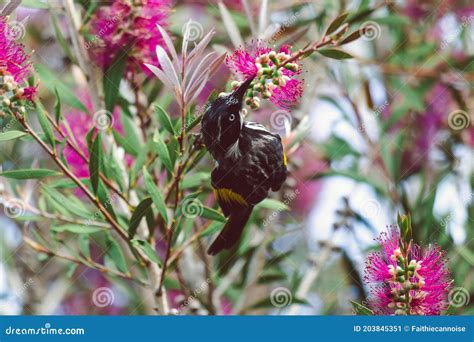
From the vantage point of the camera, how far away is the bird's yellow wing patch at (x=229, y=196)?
1019 mm

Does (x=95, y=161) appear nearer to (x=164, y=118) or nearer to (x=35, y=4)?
(x=164, y=118)

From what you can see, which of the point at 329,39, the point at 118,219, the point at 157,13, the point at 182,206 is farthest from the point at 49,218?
the point at 329,39

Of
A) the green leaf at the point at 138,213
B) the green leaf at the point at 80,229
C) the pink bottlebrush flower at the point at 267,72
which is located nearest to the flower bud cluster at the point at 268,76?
the pink bottlebrush flower at the point at 267,72

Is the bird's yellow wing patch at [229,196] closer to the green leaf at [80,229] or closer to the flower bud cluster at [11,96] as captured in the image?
the green leaf at [80,229]

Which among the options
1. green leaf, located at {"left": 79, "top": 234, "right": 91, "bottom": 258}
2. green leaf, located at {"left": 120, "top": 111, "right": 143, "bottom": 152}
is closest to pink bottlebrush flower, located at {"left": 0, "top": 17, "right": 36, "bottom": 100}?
green leaf, located at {"left": 120, "top": 111, "right": 143, "bottom": 152}

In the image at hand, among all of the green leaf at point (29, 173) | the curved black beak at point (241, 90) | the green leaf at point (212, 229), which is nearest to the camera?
the curved black beak at point (241, 90)

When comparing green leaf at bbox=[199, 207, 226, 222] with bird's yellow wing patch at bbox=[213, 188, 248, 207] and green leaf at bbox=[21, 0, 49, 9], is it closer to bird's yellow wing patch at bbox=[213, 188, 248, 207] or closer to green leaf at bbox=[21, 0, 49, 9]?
bird's yellow wing patch at bbox=[213, 188, 248, 207]

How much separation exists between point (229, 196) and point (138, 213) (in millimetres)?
137

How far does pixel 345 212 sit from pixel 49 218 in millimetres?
633

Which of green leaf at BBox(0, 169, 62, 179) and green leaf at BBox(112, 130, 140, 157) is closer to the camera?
green leaf at BBox(0, 169, 62, 179)

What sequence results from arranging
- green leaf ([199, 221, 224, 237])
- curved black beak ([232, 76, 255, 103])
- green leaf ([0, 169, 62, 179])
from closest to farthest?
1. curved black beak ([232, 76, 255, 103])
2. green leaf ([0, 169, 62, 179])
3. green leaf ([199, 221, 224, 237])

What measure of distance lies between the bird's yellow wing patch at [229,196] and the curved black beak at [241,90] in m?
0.16

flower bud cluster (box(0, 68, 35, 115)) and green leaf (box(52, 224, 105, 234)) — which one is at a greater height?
flower bud cluster (box(0, 68, 35, 115))

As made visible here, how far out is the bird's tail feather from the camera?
1.06 metres
